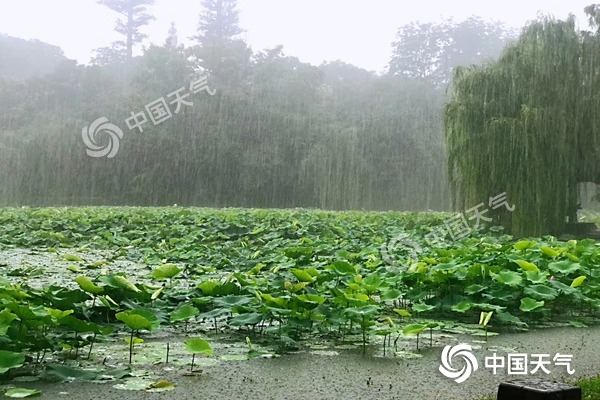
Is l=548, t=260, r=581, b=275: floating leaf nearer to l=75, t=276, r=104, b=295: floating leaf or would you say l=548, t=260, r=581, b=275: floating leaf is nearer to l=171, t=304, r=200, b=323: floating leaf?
l=171, t=304, r=200, b=323: floating leaf

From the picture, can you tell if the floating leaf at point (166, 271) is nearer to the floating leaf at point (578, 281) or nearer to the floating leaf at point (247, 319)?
the floating leaf at point (247, 319)

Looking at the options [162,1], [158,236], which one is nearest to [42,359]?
[158,236]

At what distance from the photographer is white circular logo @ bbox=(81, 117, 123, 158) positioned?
47.5 ft

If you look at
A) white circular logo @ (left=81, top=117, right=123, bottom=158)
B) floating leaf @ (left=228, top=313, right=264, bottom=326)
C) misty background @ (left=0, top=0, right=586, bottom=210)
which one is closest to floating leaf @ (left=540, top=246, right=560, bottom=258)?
floating leaf @ (left=228, top=313, right=264, bottom=326)

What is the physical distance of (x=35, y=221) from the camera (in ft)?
20.8

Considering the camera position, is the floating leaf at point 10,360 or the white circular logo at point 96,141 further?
the white circular logo at point 96,141

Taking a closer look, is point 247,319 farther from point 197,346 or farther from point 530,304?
point 530,304

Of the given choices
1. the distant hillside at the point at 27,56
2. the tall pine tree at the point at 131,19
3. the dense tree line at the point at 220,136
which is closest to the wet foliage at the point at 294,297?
the dense tree line at the point at 220,136

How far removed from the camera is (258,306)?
200cm

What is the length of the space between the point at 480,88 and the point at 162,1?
13.5 metres

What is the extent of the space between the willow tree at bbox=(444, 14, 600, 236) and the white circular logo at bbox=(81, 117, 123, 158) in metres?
9.59

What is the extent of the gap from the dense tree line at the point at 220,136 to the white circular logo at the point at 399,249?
10339 mm

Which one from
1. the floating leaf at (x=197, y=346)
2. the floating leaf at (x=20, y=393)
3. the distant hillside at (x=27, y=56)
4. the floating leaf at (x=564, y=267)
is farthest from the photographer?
the distant hillside at (x=27, y=56)

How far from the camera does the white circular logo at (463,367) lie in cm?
159
